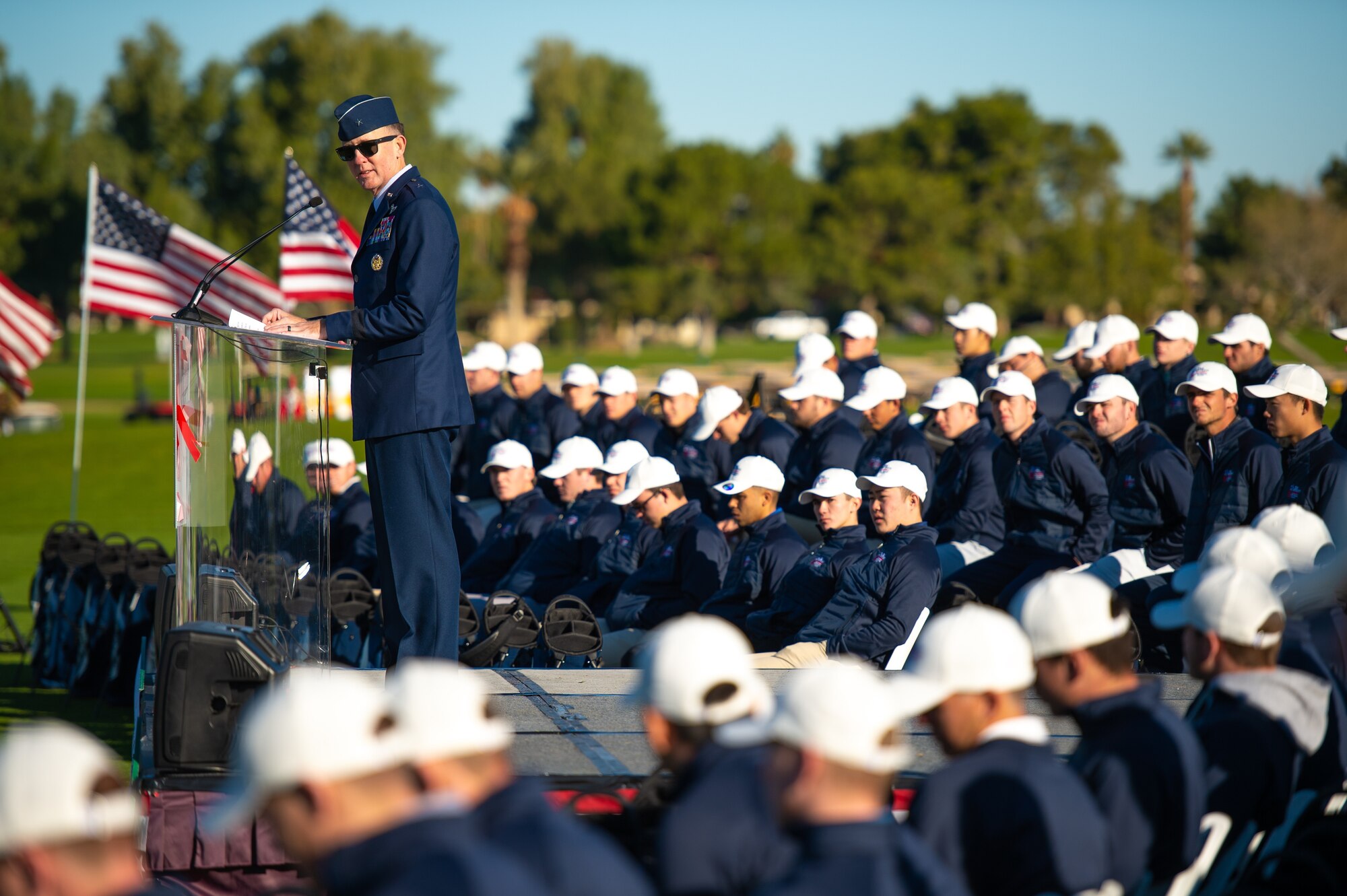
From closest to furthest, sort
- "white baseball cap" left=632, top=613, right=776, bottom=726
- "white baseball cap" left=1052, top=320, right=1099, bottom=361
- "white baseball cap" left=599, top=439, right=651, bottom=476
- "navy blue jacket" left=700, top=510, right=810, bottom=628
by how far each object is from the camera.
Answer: "white baseball cap" left=632, top=613, right=776, bottom=726
"navy blue jacket" left=700, top=510, right=810, bottom=628
"white baseball cap" left=599, top=439, right=651, bottom=476
"white baseball cap" left=1052, top=320, right=1099, bottom=361

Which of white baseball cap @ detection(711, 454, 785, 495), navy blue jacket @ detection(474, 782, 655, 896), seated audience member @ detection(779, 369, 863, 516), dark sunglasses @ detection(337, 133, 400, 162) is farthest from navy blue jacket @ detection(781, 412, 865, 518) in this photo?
navy blue jacket @ detection(474, 782, 655, 896)

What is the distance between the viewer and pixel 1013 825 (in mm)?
3107

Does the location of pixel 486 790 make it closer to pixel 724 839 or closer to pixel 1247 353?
pixel 724 839

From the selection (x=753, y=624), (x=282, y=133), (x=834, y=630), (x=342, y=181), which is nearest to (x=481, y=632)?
(x=753, y=624)

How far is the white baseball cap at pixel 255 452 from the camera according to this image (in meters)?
4.93

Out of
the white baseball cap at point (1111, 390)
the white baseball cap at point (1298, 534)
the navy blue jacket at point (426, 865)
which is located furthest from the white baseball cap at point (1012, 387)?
the navy blue jacket at point (426, 865)

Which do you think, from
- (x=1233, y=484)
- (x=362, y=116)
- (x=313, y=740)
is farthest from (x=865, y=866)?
(x=1233, y=484)

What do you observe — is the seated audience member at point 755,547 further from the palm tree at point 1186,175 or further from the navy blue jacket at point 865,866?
the palm tree at point 1186,175

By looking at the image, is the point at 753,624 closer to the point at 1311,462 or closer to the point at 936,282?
the point at 1311,462

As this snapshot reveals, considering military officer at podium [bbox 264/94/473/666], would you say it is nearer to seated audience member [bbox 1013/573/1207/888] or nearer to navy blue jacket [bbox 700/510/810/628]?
seated audience member [bbox 1013/573/1207/888]

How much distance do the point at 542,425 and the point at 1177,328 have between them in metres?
5.02

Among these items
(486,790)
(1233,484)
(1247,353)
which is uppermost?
(1247,353)

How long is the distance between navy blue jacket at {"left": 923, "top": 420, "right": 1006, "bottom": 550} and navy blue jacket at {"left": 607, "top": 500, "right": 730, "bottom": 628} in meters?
1.46

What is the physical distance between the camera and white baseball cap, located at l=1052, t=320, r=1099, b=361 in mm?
10469
